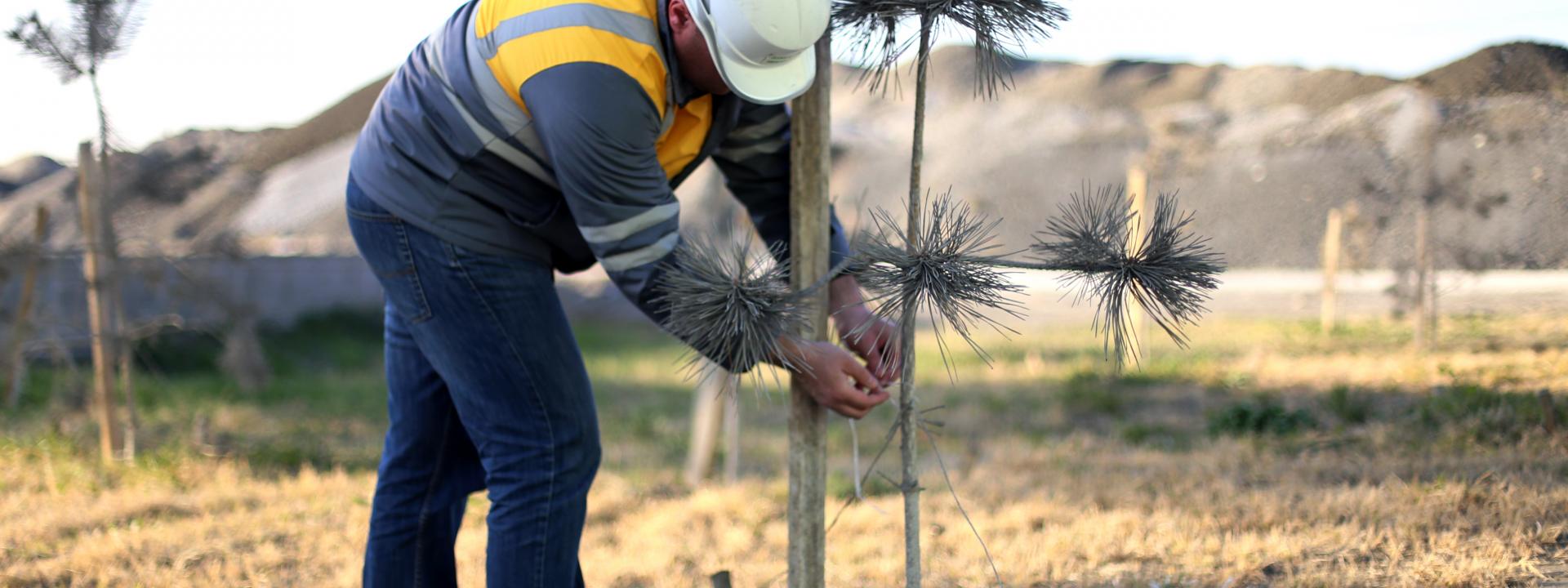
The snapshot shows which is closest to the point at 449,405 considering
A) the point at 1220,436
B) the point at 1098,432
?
the point at 1220,436

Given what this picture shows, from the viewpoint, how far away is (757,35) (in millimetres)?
1818

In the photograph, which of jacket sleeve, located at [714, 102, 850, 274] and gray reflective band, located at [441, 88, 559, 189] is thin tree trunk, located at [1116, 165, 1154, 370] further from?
gray reflective band, located at [441, 88, 559, 189]

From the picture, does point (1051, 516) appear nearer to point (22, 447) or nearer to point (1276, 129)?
point (22, 447)

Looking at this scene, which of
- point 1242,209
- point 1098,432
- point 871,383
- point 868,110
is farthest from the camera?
point 868,110

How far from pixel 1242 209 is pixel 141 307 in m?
10.6

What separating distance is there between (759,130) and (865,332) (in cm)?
50

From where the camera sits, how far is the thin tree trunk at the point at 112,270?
470 cm

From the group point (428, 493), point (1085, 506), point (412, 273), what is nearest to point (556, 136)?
point (412, 273)

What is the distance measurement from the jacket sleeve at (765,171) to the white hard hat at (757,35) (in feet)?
0.91

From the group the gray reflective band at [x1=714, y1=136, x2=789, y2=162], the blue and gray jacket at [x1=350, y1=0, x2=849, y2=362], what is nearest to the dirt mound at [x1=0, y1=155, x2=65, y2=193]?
the blue and gray jacket at [x1=350, y1=0, x2=849, y2=362]

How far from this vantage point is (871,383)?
6.64 feet

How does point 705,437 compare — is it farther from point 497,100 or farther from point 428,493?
point 497,100

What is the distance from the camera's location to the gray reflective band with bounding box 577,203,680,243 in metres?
1.87

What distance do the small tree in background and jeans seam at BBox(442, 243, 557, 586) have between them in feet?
11.7
